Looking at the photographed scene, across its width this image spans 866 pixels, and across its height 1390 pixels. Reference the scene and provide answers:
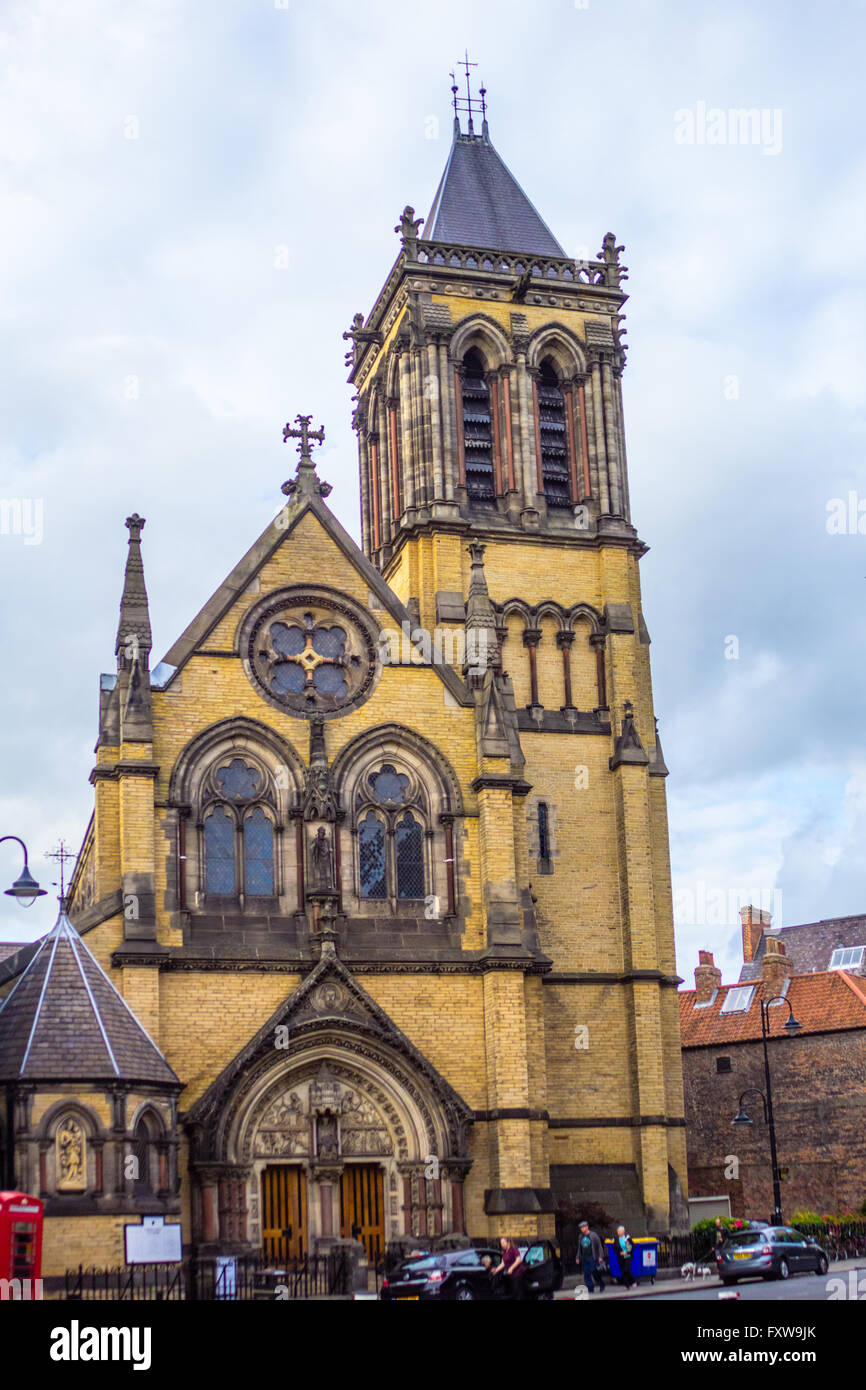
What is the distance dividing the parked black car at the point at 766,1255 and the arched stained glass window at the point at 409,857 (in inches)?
384

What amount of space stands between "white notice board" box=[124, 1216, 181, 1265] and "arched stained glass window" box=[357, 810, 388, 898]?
33.4ft

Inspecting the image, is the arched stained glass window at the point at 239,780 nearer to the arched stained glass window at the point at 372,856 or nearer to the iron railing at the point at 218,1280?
the arched stained glass window at the point at 372,856

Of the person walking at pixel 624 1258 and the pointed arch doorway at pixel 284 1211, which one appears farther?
the pointed arch doorway at pixel 284 1211

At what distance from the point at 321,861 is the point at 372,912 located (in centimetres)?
182

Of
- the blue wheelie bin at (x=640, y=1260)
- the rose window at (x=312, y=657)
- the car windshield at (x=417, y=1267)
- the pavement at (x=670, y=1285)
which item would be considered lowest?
the pavement at (x=670, y=1285)

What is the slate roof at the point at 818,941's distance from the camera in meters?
71.6

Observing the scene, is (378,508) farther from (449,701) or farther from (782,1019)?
(782,1019)

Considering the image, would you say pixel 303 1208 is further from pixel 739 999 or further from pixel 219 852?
pixel 739 999

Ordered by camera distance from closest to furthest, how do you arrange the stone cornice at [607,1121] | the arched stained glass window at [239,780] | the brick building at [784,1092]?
the arched stained glass window at [239,780] → the stone cornice at [607,1121] → the brick building at [784,1092]

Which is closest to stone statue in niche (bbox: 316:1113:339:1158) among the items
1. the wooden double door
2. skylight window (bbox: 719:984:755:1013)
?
the wooden double door

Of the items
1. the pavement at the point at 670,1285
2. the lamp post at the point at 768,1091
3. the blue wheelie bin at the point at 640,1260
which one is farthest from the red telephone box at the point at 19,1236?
the lamp post at the point at 768,1091

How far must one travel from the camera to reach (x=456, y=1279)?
91.2 ft

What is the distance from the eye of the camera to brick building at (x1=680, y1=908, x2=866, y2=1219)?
173 ft

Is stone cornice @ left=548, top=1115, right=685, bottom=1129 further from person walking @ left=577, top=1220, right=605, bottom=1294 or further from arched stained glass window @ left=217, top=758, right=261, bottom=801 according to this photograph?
arched stained glass window @ left=217, top=758, right=261, bottom=801
